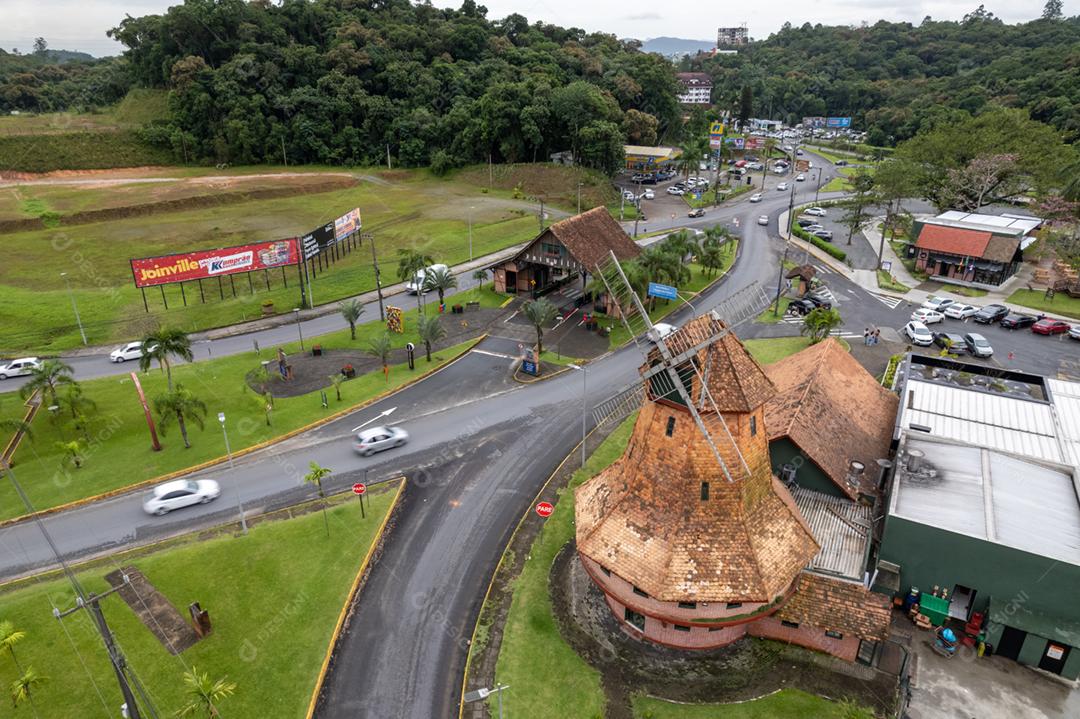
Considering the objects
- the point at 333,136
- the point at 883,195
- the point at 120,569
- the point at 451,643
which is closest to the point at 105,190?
the point at 333,136

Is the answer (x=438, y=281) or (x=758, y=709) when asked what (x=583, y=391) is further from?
(x=758, y=709)

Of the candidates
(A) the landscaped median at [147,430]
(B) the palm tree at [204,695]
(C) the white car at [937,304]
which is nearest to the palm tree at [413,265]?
(A) the landscaped median at [147,430]

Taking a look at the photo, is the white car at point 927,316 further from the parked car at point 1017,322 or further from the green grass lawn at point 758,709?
the green grass lawn at point 758,709

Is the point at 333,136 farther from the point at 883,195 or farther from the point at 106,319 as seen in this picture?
the point at 883,195

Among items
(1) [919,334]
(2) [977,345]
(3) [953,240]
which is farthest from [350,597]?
(3) [953,240]

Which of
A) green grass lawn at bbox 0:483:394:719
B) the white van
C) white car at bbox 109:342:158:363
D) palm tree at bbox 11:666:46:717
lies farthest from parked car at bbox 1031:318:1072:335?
white car at bbox 109:342:158:363

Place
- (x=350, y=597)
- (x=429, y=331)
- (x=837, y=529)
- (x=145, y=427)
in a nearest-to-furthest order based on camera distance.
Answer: (x=837, y=529) < (x=350, y=597) < (x=145, y=427) < (x=429, y=331)
